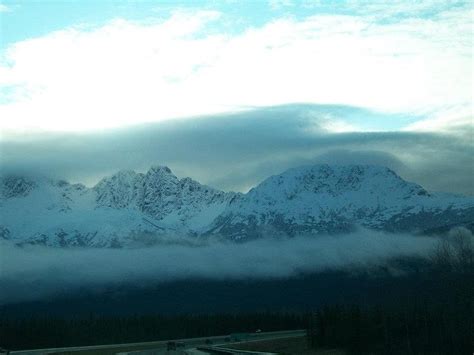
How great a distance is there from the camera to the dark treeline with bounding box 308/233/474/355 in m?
93.9

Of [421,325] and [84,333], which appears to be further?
[84,333]

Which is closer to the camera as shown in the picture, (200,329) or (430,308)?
(430,308)

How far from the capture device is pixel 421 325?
109375 mm

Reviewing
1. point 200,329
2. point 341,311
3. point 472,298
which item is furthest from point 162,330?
point 472,298

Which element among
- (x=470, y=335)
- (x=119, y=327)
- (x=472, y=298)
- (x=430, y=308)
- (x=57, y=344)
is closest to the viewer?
(x=470, y=335)

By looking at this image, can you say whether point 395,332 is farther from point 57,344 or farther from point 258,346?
point 57,344

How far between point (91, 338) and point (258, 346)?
223ft

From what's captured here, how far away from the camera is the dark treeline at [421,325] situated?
93.9 metres

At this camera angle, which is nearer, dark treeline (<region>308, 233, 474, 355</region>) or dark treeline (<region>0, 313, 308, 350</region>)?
dark treeline (<region>308, 233, 474, 355</region>)

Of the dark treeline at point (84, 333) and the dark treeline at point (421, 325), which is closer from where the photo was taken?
the dark treeline at point (421, 325)

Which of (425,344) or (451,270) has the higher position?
(451,270)

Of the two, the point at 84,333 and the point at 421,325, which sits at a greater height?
the point at 84,333

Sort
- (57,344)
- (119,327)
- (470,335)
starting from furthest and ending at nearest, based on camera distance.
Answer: (119,327), (57,344), (470,335)

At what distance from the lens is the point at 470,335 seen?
91438 millimetres
